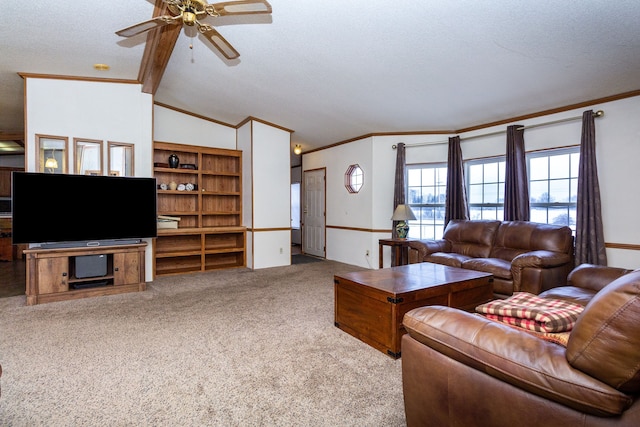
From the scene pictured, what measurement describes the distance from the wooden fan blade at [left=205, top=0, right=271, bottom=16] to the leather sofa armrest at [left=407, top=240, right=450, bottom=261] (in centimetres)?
350

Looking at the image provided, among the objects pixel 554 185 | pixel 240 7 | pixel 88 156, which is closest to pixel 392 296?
pixel 240 7

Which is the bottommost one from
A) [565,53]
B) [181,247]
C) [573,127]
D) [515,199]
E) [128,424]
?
[128,424]

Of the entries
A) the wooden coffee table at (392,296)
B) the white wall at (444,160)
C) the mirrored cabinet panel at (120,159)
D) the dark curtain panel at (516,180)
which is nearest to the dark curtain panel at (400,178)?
the white wall at (444,160)

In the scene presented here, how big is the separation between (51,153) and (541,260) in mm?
5936

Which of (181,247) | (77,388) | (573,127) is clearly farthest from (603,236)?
(181,247)

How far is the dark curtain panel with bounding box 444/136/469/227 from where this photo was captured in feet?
17.2

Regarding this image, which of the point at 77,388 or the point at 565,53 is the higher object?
the point at 565,53

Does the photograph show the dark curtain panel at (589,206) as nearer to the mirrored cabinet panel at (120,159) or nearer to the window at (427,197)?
the window at (427,197)

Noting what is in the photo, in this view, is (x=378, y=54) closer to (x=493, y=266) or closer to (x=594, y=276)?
(x=493, y=266)

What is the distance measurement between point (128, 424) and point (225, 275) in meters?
3.78

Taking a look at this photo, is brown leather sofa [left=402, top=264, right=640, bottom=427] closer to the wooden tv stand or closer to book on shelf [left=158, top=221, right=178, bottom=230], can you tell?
the wooden tv stand

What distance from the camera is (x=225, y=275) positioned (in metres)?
5.43

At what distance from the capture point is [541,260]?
11.2 ft

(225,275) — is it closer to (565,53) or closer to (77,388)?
(77,388)
